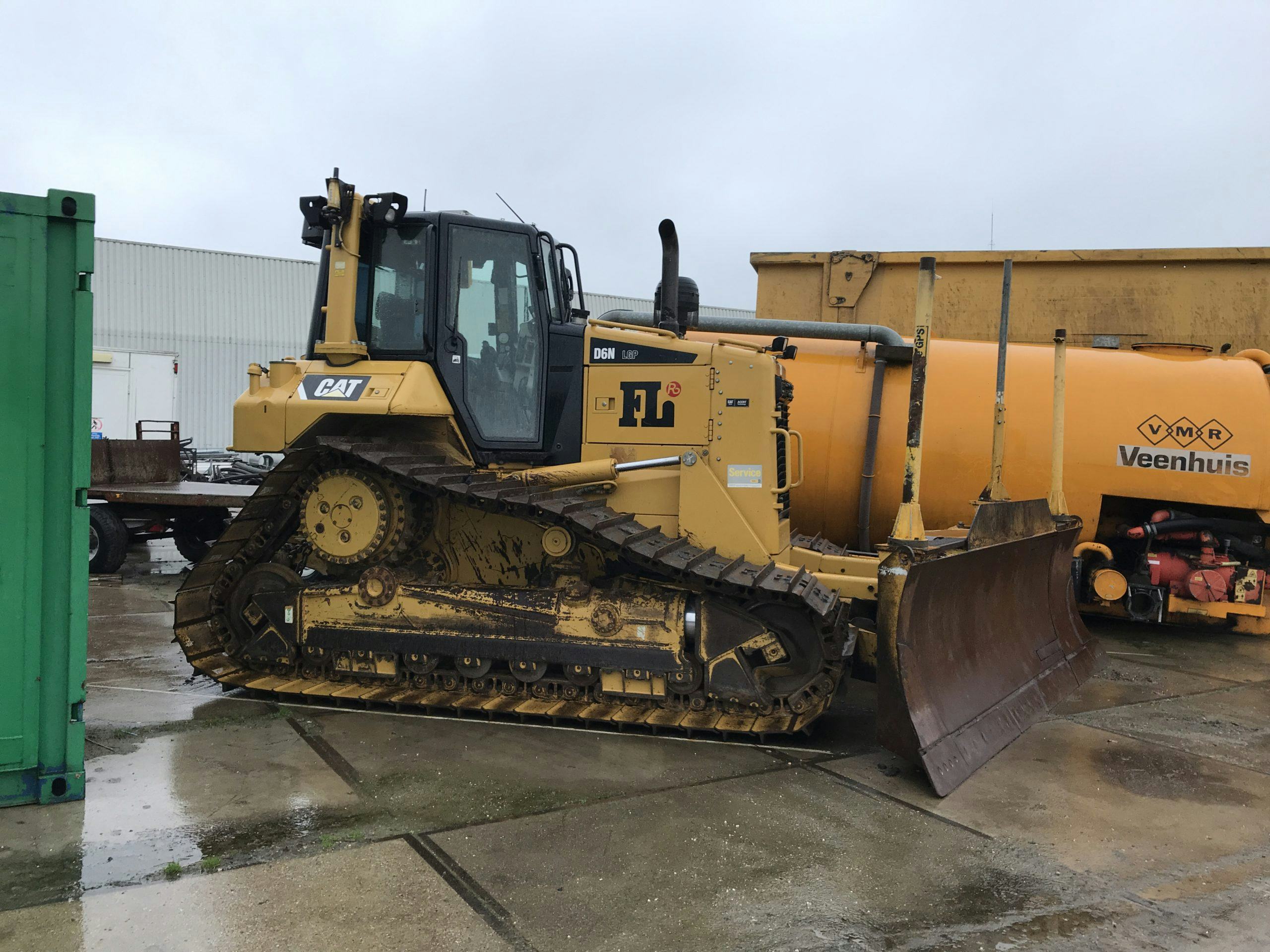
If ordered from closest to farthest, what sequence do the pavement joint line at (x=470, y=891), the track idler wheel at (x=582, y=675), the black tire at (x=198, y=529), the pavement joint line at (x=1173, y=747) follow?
the pavement joint line at (x=470, y=891) < the pavement joint line at (x=1173, y=747) < the track idler wheel at (x=582, y=675) < the black tire at (x=198, y=529)

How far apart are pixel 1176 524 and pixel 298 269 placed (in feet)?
82.1

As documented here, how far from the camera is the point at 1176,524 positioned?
7.93 meters

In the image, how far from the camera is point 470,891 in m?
3.34

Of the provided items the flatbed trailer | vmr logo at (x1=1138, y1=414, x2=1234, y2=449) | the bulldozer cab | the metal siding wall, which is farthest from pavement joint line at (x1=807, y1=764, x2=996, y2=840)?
the metal siding wall

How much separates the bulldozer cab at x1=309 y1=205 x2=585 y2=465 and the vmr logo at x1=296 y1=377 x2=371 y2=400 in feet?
0.97

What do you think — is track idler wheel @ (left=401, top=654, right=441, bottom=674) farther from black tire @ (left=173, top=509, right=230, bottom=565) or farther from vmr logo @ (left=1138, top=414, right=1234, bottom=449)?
vmr logo @ (left=1138, top=414, right=1234, bottom=449)

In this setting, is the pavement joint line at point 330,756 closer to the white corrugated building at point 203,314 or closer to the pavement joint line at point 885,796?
the pavement joint line at point 885,796

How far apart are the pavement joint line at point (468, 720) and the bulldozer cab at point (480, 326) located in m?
1.64

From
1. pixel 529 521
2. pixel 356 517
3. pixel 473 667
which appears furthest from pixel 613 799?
pixel 356 517

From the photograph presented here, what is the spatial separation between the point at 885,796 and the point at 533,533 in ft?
8.73

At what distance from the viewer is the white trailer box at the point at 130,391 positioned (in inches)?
676

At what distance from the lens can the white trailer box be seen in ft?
56.3

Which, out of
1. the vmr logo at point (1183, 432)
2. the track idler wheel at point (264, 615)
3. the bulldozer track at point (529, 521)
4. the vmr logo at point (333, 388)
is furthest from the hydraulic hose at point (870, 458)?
the track idler wheel at point (264, 615)

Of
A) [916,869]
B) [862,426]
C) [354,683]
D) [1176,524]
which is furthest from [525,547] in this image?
[1176,524]
